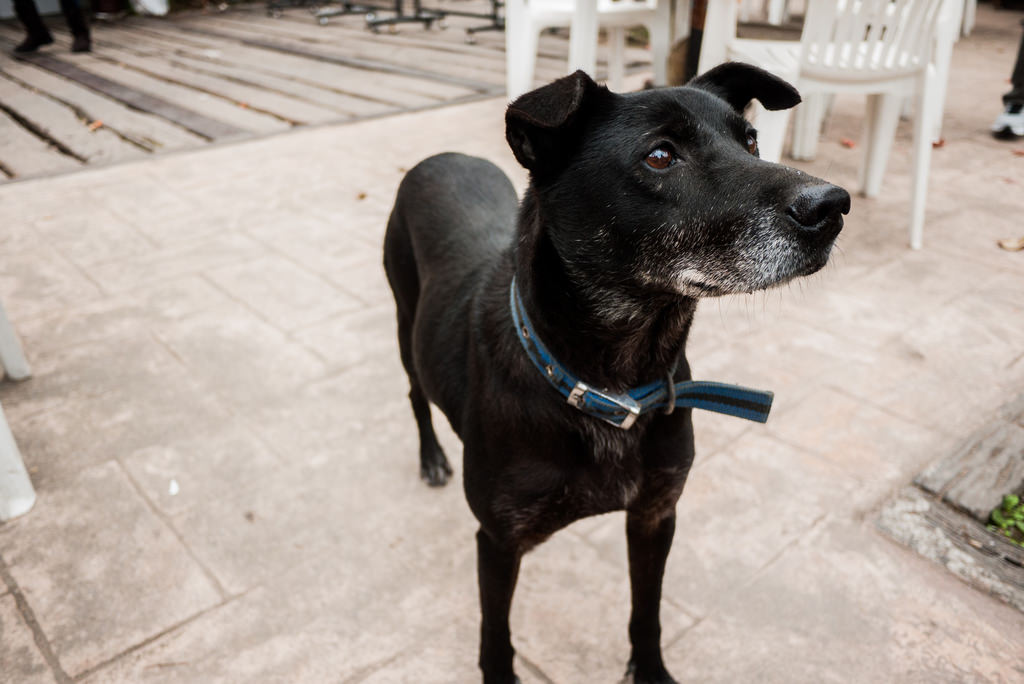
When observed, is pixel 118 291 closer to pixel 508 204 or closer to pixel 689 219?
pixel 508 204

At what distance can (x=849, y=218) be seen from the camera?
15.8 feet

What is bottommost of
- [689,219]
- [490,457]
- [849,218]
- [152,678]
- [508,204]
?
[152,678]

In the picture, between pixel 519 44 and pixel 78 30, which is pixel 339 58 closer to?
pixel 78 30

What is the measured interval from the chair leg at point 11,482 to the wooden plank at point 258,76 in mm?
5077

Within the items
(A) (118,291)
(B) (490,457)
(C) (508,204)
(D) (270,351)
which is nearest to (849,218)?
(C) (508,204)

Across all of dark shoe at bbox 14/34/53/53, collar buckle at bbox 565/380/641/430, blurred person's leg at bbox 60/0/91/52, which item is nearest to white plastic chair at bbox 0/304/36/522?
collar buckle at bbox 565/380/641/430

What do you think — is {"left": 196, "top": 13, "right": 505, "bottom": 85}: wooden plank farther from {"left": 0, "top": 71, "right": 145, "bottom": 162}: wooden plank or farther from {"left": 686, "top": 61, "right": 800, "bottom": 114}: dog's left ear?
{"left": 686, "top": 61, "right": 800, "bottom": 114}: dog's left ear

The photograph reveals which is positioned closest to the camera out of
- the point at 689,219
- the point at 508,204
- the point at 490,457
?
the point at 689,219

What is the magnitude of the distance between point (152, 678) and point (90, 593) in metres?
0.41

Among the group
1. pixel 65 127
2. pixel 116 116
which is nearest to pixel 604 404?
pixel 65 127

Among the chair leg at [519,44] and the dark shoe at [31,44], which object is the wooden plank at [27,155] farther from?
the dark shoe at [31,44]

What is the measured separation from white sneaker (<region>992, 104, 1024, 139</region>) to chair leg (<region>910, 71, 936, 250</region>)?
7.66 feet

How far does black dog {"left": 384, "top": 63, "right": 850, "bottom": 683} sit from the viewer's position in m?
1.49

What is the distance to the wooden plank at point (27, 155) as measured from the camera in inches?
224
